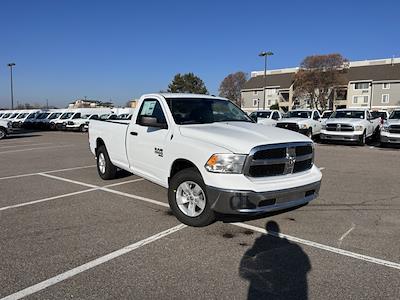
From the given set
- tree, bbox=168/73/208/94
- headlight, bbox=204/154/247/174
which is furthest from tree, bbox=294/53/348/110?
headlight, bbox=204/154/247/174

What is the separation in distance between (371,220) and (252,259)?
243cm

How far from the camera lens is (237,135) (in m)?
5.18

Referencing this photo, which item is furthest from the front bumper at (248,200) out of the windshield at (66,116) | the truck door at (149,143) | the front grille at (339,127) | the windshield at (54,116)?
the windshield at (54,116)

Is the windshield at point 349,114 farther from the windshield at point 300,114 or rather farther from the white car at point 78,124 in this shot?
the white car at point 78,124

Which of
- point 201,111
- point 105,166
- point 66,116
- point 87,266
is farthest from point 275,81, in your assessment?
point 87,266

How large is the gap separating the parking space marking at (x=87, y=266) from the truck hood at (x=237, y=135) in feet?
4.36

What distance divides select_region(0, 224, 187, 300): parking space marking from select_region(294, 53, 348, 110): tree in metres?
67.1

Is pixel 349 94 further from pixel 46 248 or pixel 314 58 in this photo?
pixel 46 248

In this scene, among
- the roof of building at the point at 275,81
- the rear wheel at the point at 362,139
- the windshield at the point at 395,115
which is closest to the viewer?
the rear wheel at the point at 362,139

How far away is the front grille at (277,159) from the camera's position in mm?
4805

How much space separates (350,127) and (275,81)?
72.5 metres

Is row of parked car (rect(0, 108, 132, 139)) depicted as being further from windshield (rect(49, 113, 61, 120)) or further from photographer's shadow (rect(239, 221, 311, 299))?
photographer's shadow (rect(239, 221, 311, 299))

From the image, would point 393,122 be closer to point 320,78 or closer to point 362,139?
point 362,139

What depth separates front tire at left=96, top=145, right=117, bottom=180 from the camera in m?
8.34
